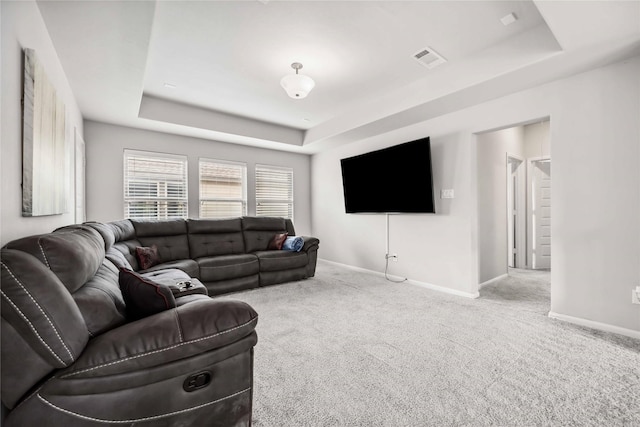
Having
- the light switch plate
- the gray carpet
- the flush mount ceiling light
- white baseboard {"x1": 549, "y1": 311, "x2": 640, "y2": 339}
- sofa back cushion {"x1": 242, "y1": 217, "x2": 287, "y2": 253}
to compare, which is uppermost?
the flush mount ceiling light

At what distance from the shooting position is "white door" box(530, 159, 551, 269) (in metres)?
5.09

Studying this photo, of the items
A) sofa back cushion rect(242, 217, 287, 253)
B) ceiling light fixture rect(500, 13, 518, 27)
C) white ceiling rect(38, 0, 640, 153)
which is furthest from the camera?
sofa back cushion rect(242, 217, 287, 253)

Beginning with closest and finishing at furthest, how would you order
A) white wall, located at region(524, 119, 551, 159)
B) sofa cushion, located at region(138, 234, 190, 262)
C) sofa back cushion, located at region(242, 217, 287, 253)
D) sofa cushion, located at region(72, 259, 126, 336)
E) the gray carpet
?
sofa cushion, located at region(72, 259, 126, 336) < the gray carpet < sofa cushion, located at region(138, 234, 190, 262) < sofa back cushion, located at region(242, 217, 287, 253) < white wall, located at region(524, 119, 551, 159)

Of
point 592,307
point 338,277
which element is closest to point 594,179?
point 592,307

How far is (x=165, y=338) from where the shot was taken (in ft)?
3.70

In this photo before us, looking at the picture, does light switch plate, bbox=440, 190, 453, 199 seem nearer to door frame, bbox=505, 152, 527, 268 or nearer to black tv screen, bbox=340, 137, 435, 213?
black tv screen, bbox=340, 137, 435, 213

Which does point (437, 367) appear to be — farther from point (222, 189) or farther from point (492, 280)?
point (222, 189)

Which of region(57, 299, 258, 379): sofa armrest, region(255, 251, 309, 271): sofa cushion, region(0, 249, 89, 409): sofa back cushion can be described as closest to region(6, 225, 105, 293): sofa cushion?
region(0, 249, 89, 409): sofa back cushion

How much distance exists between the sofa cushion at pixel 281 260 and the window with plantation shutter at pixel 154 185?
6.03 feet

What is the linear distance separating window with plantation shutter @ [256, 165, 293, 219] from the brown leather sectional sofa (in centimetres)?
420

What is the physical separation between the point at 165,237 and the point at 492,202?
15.8 feet

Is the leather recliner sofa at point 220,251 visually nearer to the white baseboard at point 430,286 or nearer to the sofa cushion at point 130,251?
the sofa cushion at point 130,251

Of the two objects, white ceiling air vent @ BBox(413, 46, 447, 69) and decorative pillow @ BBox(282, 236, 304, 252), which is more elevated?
white ceiling air vent @ BBox(413, 46, 447, 69)

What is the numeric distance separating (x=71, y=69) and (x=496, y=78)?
4061mm
